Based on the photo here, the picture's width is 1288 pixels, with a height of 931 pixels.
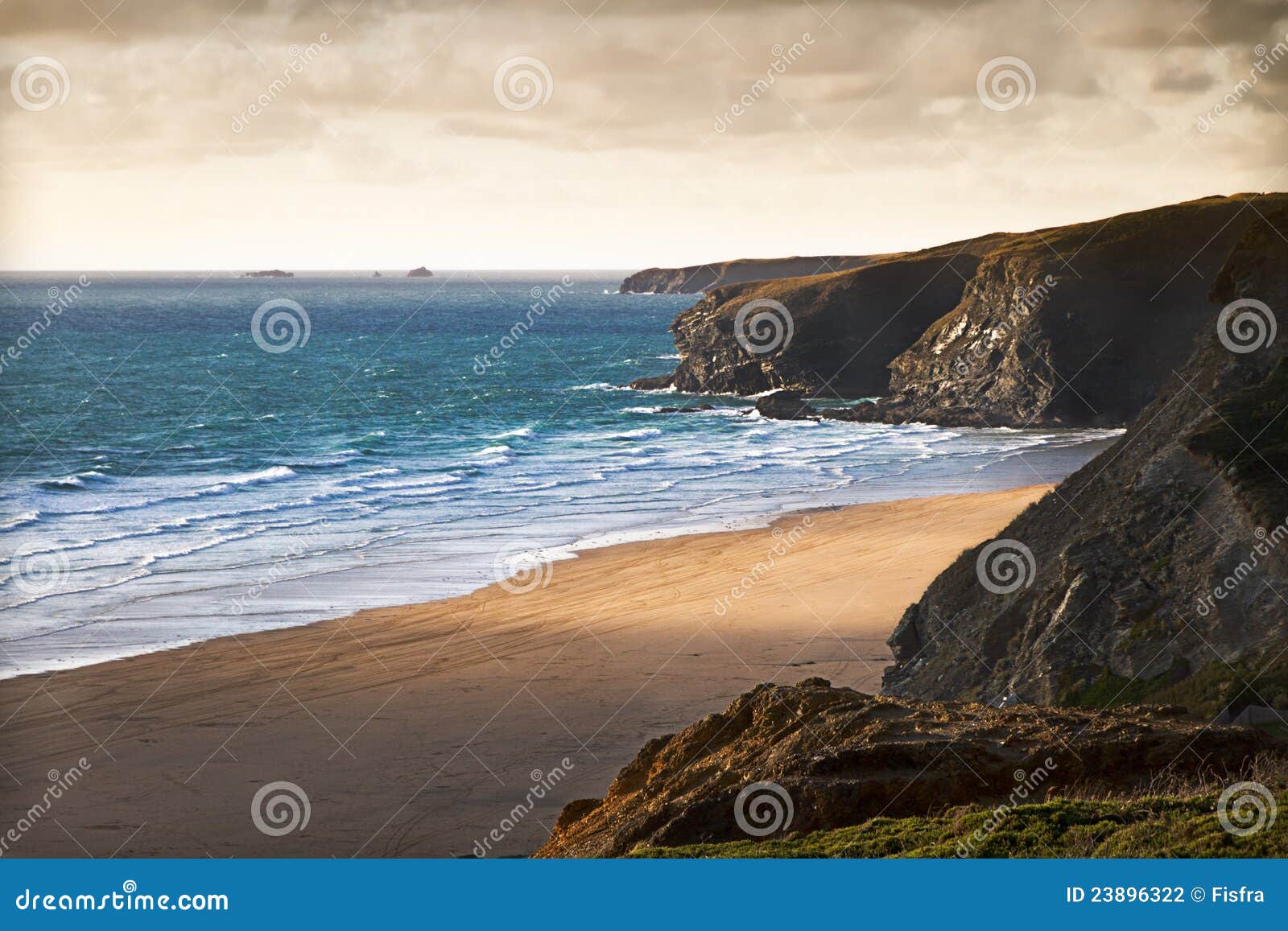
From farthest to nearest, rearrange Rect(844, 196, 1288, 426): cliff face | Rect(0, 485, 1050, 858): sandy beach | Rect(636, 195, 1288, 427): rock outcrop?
Rect(636, 195, 1288, 427): rock outcrop → Rect(844, 196, 1288, 426): cliff face → Rect(0, 485, 1050, 858): sandy beach

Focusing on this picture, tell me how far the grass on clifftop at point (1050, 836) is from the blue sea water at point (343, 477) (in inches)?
663

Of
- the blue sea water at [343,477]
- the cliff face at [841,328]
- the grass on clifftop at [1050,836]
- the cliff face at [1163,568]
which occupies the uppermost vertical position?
the cliff face at [841,328]

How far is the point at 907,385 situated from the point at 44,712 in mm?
59420

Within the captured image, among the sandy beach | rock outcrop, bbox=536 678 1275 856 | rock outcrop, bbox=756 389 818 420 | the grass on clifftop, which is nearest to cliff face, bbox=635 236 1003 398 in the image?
rock outcrop, bbox=756 389 818 420

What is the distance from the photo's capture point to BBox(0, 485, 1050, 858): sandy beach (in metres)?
14.5

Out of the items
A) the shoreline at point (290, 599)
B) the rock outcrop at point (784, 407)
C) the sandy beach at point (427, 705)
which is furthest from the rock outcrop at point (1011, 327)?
the sandy beach at point (427, 705)

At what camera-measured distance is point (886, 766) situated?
410 inches

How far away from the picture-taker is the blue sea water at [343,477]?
27.5 metres

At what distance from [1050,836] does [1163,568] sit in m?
6.68

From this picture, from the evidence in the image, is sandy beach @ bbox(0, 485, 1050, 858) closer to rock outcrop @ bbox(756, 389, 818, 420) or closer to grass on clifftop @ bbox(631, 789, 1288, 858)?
grass on clifftop @ bbox(631, 789, 1288, 858)

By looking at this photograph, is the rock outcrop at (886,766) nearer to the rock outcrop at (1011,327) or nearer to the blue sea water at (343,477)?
the blue sea water at (343,477)

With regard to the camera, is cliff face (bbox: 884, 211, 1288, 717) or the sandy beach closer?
cliff face (bbox: 884, 211, 1288, 717)

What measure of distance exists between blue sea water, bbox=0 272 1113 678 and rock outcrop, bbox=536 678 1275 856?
14942 mm

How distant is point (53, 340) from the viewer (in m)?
113
